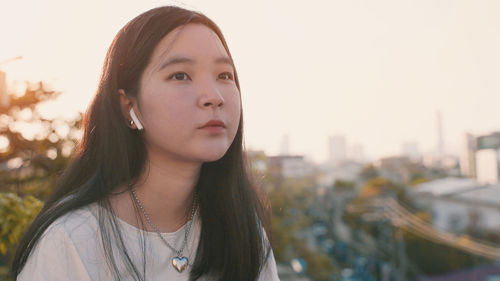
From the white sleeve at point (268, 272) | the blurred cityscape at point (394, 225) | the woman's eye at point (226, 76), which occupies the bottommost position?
the blurred cityscape at point (394, 225)

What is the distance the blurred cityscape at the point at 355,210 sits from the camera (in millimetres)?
3465

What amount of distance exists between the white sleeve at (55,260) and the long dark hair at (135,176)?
0.04 meters

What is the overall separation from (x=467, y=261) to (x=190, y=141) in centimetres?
2613

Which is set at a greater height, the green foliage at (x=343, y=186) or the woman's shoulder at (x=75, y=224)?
the woman's shoulder at (x=75, y=224)

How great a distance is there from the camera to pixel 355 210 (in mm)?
29438

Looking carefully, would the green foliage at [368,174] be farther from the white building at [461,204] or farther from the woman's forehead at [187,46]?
the woman's forehead at [187,46]

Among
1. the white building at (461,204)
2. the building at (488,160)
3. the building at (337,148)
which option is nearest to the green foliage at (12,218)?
the building at (488,160)

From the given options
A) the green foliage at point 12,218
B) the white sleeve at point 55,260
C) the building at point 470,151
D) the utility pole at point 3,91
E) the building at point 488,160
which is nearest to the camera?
the white sleeve at point 55,260

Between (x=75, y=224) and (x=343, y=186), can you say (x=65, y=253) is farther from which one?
(x=343, y=186)

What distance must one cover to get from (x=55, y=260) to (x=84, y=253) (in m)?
0.07

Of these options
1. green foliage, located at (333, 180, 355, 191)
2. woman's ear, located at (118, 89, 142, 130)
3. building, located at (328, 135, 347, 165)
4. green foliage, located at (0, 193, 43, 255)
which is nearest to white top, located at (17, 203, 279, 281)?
woman's ear, located at (118, 89, 142, 130)

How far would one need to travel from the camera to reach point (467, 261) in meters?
24.1

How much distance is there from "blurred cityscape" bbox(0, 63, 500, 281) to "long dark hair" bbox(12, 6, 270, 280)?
22cm

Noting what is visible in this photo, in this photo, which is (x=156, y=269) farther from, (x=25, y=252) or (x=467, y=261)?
(x=467, y=261)
